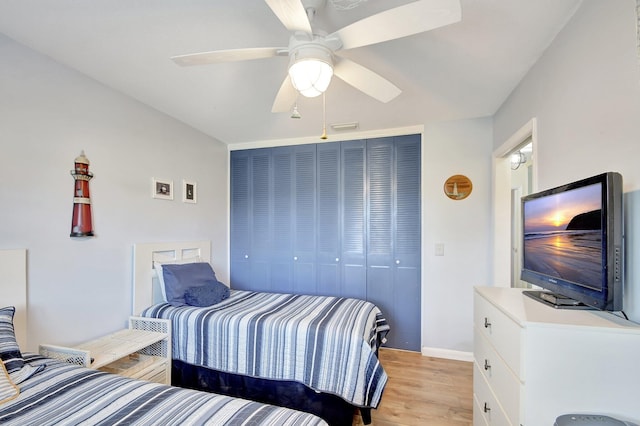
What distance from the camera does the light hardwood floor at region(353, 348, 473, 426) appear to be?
2041 mm

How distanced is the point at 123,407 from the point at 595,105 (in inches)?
91.7

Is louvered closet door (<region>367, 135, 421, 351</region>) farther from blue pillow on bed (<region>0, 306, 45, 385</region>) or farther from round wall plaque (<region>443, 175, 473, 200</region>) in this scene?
blue pillow on bed (<region>0, 306, 45, 385</region>)

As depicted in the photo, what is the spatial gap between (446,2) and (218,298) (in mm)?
2552

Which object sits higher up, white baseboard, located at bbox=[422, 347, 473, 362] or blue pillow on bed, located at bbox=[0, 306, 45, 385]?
blue pillow on bed, located at bbox=[0, 306, 45, 385]

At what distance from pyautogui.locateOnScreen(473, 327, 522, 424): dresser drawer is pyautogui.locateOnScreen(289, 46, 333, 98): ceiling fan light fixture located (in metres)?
1.50

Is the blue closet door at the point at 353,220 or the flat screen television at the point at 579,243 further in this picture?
the blue closet door at the point at 353,220

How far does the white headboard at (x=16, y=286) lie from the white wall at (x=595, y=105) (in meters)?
2.95

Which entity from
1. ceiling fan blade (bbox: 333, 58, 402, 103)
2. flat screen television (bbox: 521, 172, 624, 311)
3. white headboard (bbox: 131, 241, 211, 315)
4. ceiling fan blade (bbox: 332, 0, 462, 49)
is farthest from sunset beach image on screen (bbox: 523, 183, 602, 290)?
white headboard (bbox: 131, 241, 211, 315)

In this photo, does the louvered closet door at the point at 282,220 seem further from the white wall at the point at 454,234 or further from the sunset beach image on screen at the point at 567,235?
the sunset beach image on screen at the point at 567,235

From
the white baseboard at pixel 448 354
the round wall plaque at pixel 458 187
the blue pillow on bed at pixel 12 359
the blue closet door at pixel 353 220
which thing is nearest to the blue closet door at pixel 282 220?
the blue closet door at pixel 353 220

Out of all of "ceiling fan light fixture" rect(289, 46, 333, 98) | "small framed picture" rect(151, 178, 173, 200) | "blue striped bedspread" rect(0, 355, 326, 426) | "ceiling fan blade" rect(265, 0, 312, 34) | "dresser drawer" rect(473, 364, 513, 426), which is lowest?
"dresser drawer" rect(473, 364, 513, 426)

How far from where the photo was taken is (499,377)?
4.34ft

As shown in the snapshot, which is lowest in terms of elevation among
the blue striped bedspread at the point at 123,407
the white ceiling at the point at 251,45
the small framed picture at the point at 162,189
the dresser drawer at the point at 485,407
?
the dresser drawer at the point at 485,407

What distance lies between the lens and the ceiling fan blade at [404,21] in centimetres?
101
